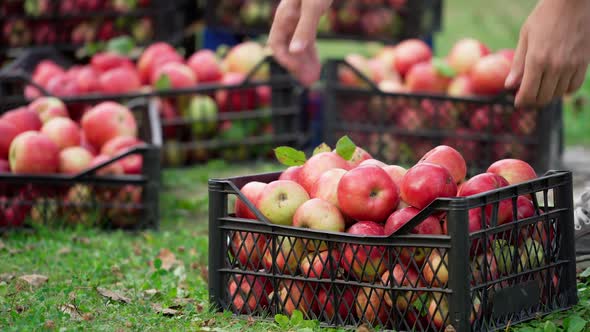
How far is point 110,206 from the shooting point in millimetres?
4016

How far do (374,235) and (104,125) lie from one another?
94.4 inches

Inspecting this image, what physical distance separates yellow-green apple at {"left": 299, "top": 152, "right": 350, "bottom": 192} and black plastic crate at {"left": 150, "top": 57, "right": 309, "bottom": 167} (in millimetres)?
2676

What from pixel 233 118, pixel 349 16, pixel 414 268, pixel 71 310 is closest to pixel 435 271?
pixel 414 268

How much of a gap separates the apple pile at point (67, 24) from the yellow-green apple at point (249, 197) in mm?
4357

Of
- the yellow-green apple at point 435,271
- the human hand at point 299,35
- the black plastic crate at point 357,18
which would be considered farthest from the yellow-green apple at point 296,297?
the black plastic crate at point 357,18

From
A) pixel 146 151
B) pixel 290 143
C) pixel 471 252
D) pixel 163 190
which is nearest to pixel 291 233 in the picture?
pixel 471 252

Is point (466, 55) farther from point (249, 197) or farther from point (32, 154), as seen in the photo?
point (249, 197)

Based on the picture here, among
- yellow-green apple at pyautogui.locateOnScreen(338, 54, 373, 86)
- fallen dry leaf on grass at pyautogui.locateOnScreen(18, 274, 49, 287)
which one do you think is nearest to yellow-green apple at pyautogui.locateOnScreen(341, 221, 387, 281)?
fallen dry leaf on grass at pyautogui.locateOnScreen(18, 274, 49, 287)

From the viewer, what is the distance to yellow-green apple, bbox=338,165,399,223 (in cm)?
241

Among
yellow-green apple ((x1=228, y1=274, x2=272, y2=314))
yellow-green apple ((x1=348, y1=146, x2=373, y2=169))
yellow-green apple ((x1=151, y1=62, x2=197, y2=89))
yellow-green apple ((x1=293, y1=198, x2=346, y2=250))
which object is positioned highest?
yellow-green apple ((x1=151, y1=62, x2=197, y2=89))

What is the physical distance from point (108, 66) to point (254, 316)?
3375mm

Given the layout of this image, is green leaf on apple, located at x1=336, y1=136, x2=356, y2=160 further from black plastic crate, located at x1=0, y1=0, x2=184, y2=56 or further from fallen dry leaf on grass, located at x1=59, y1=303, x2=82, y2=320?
black plastic crate, located at x1=0, y1=0, x2=184, y2=56

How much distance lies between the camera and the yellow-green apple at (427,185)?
2334 mm

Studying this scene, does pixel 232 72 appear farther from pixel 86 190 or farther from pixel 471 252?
pixel 471 252
